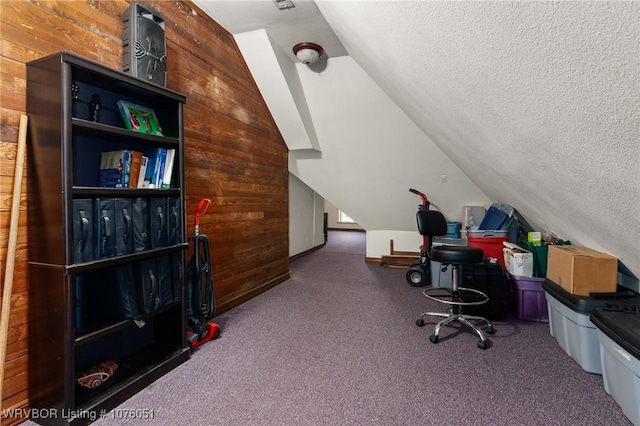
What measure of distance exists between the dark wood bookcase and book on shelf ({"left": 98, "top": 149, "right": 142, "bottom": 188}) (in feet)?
0.21

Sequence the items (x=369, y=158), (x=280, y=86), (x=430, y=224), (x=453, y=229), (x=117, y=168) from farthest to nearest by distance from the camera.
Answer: (x=453, y=229), (x=369, y=158), (x=280, y=86), (x=430, y=224), (x=117, y=168)

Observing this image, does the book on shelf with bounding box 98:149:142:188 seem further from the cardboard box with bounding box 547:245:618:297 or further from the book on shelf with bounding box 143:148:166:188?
the cardboard box with bounding box 547:245:618:297

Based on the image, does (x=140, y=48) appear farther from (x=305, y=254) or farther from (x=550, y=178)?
(x=305, y=254)

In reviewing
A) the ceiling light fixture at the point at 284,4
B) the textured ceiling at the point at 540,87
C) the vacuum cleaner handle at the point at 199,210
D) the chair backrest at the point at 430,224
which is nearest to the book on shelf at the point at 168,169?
the vacuum cleaner handle at the point at 199,210

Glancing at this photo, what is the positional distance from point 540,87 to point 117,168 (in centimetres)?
207

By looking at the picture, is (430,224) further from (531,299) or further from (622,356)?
(622,356)

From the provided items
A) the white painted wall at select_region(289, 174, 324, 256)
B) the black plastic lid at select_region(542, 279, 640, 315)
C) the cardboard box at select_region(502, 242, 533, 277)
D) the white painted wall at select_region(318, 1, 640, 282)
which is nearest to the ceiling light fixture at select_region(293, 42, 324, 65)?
the white painted wall at select_region(318, 1, 640, 282)

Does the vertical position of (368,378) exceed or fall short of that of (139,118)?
it falls short

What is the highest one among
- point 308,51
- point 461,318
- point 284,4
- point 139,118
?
point 284,4

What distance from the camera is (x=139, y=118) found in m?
2.02

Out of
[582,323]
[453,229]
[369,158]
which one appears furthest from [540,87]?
[453,229]

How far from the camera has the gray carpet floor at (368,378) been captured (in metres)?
1.64

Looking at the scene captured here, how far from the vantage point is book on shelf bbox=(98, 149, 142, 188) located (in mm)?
1862

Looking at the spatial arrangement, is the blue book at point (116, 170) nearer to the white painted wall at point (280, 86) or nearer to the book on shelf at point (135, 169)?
the book on shelf at point (135, 169)
